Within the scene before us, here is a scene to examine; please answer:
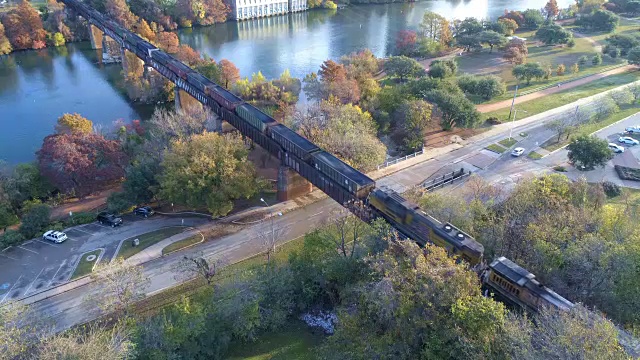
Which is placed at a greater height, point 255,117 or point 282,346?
point 255,117

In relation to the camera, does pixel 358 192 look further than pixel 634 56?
No

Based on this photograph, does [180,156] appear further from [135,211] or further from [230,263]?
[230,263]

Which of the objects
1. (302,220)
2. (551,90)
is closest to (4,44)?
(302,220)

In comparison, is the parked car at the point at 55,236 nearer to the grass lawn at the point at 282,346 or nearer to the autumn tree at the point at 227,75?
the grass lawn at the point at 282,346

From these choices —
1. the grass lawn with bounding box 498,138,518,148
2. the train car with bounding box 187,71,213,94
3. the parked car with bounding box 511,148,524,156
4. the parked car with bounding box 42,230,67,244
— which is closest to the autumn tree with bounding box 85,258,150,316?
the parked car with bounding box 42,230,67,244

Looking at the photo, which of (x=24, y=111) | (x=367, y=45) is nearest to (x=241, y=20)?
(x=367, y=45)

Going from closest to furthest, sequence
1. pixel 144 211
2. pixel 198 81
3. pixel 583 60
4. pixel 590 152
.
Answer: pixel 144 211 < pixel 590 152 < pixel 198 81 < pixel 583 60

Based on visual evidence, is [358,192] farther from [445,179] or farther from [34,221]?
[34,221]
